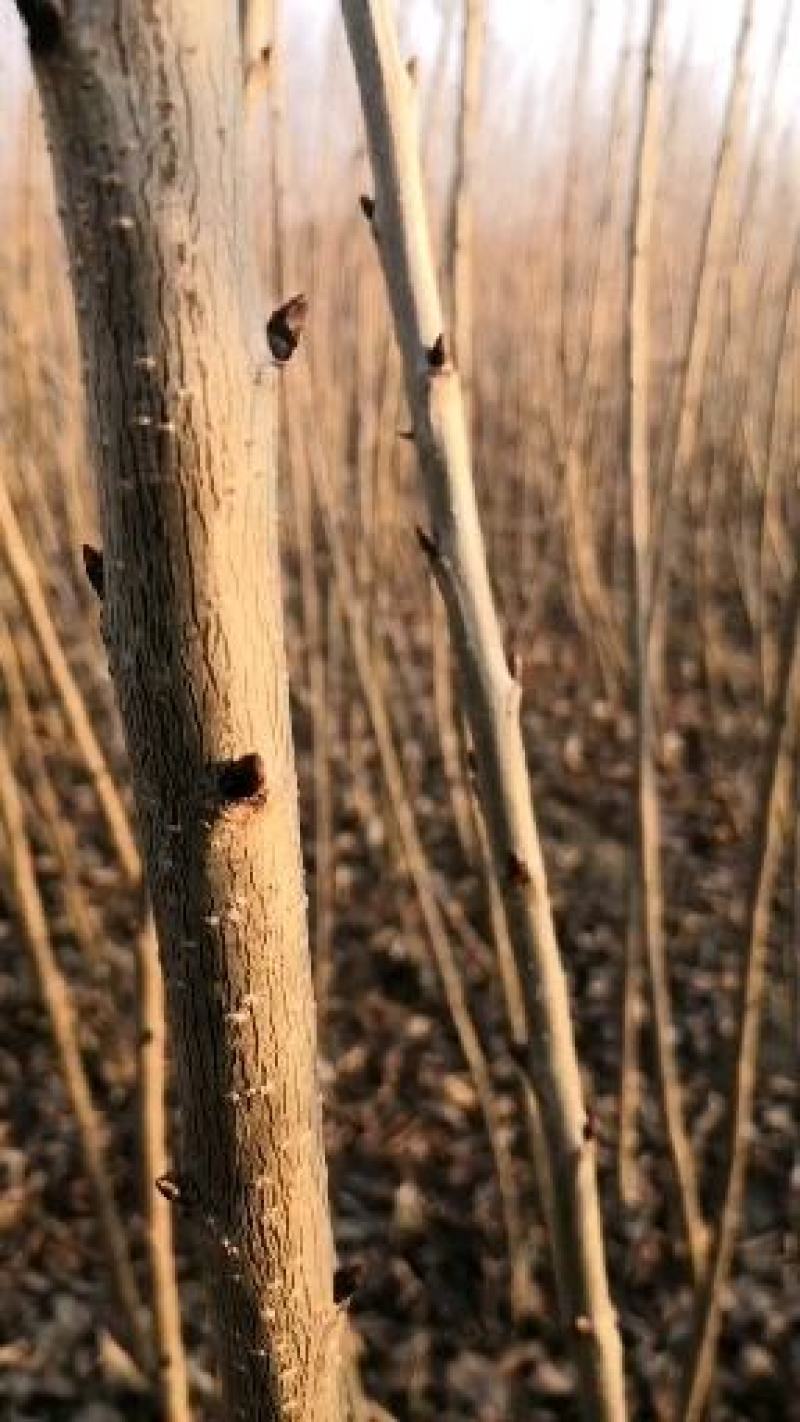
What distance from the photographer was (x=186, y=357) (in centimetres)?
43

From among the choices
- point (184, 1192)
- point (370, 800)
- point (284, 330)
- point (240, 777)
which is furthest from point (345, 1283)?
point (370, 800)

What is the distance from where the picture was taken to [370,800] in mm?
2965

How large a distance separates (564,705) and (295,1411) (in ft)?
9.61

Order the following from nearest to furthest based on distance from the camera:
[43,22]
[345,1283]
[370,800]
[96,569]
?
[43,22] → [96,569] → [345,1283] → [370,800]

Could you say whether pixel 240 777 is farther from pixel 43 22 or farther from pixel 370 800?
pixel 370 800

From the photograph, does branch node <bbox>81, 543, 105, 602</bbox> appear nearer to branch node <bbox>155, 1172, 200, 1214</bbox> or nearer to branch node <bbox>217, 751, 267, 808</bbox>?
branch node <bbox>217, 751, 267, 808</bbox>

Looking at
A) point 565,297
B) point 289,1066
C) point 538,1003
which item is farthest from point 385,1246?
point 565,297

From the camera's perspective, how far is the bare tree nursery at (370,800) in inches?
17.7

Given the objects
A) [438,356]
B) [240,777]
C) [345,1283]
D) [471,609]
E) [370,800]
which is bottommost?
[345,1283]

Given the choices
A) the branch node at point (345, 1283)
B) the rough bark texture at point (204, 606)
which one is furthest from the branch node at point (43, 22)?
the branch node at point (345, 1283)

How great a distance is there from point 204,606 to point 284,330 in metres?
0.10

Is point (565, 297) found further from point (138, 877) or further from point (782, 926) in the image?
point (138, 877)

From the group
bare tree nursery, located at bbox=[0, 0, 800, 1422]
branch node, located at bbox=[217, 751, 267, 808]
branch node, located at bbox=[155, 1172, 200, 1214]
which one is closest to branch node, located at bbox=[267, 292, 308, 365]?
bare tree nursery, located at bbox=[0, 0, 800, 1422]

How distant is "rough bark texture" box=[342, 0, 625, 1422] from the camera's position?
65 centimetres
